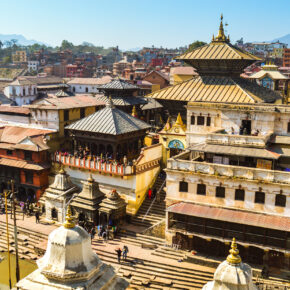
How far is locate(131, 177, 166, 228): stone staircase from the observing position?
3456 cm

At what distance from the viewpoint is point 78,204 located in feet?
114

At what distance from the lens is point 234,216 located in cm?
2817

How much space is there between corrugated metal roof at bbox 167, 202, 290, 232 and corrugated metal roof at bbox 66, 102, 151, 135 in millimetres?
10697

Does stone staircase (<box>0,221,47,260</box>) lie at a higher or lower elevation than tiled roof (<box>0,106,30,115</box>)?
lower

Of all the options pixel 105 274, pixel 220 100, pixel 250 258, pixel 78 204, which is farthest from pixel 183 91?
pixel 105 274

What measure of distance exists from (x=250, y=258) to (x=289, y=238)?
3417 millimetres

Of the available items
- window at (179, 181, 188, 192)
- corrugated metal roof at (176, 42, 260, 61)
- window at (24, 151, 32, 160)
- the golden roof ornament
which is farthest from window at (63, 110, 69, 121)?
window at (179, 181, 188, 192)

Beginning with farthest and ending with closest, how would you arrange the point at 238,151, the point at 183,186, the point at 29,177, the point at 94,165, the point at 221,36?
1. the point at 29,177
2. the point at 221,36
3. the point at 94,165
4. the point at 183,186
5. the point at 238,151

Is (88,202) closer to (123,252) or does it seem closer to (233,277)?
(123,252)

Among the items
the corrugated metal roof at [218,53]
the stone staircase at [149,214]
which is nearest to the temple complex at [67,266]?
the stone staircase at [149,214]

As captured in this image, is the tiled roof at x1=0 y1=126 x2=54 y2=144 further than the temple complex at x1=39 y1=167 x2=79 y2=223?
Yes

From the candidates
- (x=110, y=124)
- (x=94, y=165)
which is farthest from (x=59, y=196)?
(x=110, y=124)

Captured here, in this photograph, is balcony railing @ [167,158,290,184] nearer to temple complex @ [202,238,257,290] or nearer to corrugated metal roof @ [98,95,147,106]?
temple complex @ [202,238,257,290]

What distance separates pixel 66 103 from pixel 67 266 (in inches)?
1476
